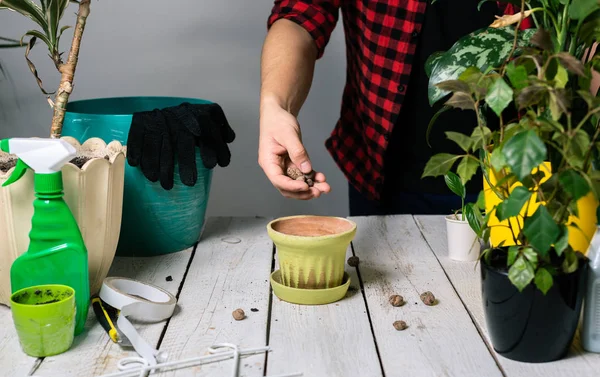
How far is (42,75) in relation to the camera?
2.09m

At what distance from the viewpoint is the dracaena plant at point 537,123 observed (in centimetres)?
74

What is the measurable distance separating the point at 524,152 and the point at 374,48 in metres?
0.87

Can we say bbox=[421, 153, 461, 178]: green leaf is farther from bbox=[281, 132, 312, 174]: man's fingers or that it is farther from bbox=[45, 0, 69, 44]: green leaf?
bbox=[45, 0, 69, 44]: green leaf

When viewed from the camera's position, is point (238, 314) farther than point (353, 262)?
No

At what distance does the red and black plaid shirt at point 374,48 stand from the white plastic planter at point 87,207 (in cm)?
61

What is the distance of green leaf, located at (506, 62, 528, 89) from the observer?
77 cm

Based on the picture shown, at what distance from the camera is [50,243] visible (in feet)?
3.10

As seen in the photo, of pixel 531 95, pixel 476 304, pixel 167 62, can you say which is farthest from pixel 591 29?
pixel 167 62

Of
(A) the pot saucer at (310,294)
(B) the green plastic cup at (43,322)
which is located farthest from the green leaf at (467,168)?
(B) the green plastic cup at (43,322)

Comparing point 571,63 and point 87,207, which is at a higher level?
point 571,63

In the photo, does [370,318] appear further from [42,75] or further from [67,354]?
[42,75]

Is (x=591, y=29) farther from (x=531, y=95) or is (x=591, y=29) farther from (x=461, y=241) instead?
(x=461, y=241)

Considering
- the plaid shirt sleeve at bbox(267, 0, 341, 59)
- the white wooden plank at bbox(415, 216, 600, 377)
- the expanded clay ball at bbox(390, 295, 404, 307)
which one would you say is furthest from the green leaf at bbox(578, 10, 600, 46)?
the plaid shirt sleeve at bbox(267, 0, 341, 59)

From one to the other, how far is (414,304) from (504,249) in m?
0.22
